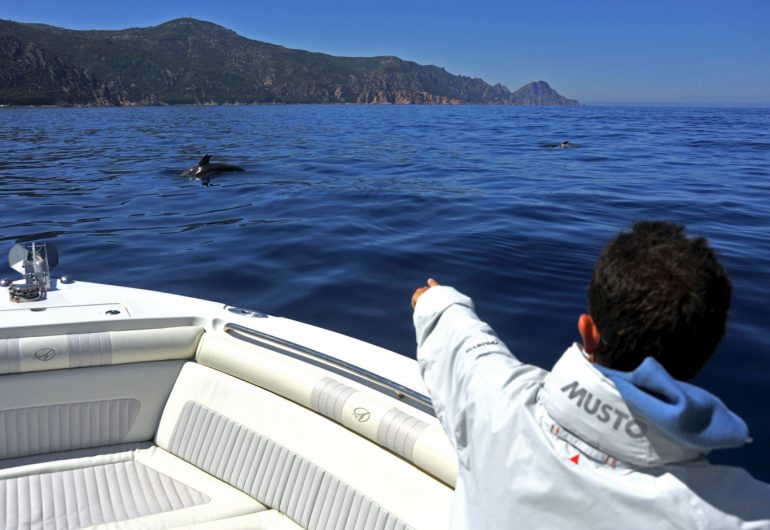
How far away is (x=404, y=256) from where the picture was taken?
8.93 m

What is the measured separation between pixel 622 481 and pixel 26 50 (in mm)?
173243

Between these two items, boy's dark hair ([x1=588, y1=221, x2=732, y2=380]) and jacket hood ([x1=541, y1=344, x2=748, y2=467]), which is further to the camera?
boy's dark hair ([x1=588, y1=221, x2=732, y2=380])

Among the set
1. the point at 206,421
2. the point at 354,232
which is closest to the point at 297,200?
the point at 354,232

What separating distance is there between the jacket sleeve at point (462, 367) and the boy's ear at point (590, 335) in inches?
5.7

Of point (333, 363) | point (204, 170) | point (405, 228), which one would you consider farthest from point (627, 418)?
point (204, 170)

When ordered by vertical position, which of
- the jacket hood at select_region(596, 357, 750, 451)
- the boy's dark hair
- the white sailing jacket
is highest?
the boy's dark hair

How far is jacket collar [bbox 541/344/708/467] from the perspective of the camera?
129cm

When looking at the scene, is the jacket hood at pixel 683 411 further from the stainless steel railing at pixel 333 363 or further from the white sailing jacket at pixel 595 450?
the stainless steel railing at pixel 333 363

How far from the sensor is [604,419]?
52.2 inches

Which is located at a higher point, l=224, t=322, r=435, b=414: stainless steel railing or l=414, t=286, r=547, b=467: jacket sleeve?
l=414, t=286, r=547, b=467: jacket sleeve

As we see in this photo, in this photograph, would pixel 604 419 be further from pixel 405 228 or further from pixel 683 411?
pixel 405 228

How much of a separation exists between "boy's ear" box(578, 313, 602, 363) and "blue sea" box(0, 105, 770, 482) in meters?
3.10

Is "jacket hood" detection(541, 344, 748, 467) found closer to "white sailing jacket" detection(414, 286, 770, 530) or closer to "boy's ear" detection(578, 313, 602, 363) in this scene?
"white sailing jacket" detection(414, 286, 770, 530)

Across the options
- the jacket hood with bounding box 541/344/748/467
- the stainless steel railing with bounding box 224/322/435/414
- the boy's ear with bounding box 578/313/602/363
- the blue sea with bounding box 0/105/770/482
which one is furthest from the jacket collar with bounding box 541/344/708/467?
the blue sea with bounding box 0/105/770/482
